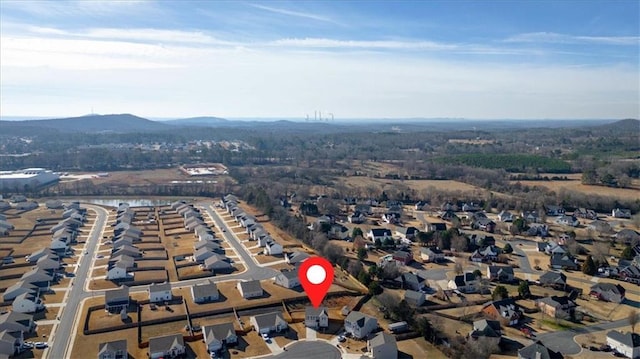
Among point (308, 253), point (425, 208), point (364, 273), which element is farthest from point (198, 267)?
point (425, 208)

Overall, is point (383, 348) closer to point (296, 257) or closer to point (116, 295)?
point (296, 257)

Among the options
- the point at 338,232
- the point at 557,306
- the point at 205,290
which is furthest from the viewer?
the point at 338,232

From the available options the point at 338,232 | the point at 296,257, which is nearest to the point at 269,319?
the point at 296,257

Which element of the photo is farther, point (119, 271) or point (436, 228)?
point (436, 228)

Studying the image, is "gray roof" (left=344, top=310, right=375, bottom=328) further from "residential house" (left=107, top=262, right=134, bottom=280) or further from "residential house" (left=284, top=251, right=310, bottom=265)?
"residential house" (left=107, top=262, right=134, bottom=280)

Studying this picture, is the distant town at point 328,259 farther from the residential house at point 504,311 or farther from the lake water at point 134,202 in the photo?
the lake water at point 134,202

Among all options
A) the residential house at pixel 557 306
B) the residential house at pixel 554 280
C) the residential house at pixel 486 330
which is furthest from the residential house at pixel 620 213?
the residential house at pixel 486 330

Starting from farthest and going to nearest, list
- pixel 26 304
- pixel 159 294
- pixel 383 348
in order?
1. pixel 159 294
2. pixel 26 304
3. pixel 383 348
